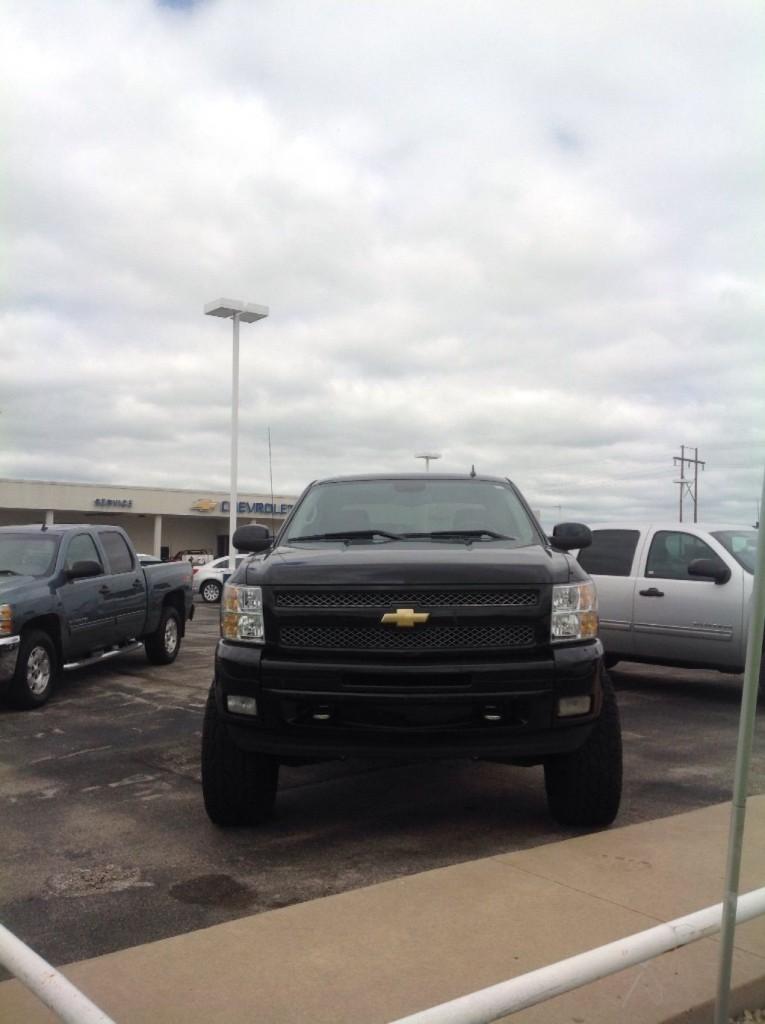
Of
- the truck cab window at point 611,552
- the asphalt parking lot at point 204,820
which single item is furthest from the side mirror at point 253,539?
the truck cab window at point 611,552

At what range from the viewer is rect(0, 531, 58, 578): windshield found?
391 inches

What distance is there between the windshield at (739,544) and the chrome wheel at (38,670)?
21.4 feet

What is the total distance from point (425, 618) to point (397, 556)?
0.41 m

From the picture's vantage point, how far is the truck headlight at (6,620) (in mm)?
8766

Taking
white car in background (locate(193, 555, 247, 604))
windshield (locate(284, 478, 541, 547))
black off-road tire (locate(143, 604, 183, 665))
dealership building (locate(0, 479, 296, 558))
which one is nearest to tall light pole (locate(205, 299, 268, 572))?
white car in background (locate(193, 555, 247, 604))

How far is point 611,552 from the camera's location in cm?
1048

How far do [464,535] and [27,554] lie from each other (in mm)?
5959

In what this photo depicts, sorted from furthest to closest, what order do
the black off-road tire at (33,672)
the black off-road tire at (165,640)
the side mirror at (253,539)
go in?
the black off-road tire at (165,640)
the black off-road tire at (33,672)
the side mirror at (253,539)

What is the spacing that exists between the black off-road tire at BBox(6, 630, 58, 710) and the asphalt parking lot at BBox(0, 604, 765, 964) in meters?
0.24

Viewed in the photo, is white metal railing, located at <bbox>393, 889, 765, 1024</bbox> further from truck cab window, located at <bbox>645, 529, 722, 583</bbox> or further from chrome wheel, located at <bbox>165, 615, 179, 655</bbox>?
chrome wheel, located at <bbox>165, 615, 179, 655</bbox>

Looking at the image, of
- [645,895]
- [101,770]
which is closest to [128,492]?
[101,770]

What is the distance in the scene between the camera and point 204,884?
4.38 m

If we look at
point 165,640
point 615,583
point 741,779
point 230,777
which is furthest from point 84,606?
point 741,779

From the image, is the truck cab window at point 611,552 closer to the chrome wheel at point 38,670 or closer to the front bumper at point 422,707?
the chrome wheel at point 38,670
